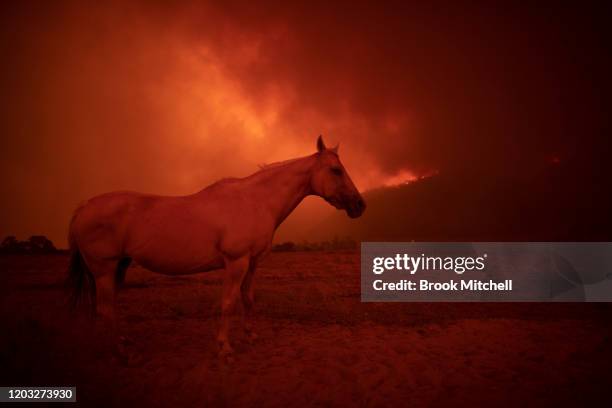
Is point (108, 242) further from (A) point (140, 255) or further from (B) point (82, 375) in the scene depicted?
(B) point (82, 375)

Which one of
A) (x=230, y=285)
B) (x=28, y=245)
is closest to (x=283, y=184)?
(x=230, y=285)

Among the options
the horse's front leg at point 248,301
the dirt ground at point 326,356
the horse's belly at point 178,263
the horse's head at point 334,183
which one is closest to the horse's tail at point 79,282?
the dirt ground at point 326,356

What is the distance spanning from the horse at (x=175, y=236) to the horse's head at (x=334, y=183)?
61 centimetres

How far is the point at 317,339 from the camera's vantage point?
5.55 metres

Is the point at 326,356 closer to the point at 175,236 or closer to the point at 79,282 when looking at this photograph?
the point at 175,236

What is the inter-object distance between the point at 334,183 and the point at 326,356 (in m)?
2.52

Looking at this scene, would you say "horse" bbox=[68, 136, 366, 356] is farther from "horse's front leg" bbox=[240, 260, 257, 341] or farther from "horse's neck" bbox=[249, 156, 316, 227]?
"horse's front leg" bbox=[240, 260, 257, 341]

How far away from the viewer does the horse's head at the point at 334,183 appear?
5324 mm

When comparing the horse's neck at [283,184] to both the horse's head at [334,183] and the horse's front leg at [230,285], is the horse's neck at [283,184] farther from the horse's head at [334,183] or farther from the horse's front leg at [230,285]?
the horse's front leg at [230,285]

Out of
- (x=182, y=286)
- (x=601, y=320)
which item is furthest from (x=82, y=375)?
(x=601, y=320)

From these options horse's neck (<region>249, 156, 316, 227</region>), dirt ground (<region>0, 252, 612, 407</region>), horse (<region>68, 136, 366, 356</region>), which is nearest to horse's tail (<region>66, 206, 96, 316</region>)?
horse (<region>68, 136, 366, 356</region>)

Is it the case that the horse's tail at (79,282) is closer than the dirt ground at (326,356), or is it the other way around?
the dirt ground at (326,356)

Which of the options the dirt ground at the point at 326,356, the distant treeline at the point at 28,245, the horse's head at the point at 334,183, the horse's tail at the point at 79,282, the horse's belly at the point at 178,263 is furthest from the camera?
the distant treeline at the point at 28,245

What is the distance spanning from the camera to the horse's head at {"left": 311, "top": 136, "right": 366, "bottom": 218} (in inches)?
210
